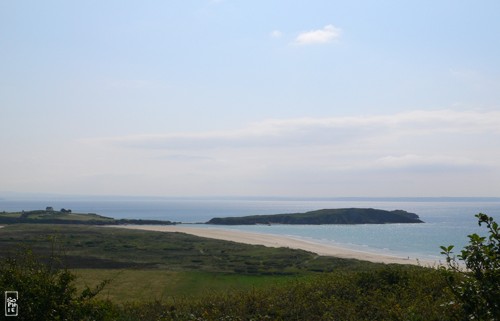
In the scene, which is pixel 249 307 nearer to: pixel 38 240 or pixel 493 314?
pixel 493 314

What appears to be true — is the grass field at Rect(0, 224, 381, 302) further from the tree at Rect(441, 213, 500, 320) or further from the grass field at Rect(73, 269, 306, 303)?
the tree at Rect(441, 213, 500, 320)

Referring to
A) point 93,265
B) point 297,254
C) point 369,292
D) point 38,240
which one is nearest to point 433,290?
point 369,292

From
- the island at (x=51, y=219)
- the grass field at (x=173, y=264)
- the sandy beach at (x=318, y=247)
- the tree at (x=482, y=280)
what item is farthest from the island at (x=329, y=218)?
the tree at (x=482, y=280)

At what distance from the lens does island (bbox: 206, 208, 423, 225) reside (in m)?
182

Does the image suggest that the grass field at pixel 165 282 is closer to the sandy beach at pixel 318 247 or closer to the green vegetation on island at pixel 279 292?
the green vegetation on island at pixel 279 292

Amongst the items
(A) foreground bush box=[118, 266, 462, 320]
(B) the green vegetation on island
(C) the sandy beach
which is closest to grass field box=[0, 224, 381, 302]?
(B) the green vegetation on island

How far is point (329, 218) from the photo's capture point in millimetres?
186000

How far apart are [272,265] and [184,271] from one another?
1267 centimetres

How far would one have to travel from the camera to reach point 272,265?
60.7m

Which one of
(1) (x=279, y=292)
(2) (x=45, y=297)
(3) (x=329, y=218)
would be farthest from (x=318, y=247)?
(3) (x=329, y=218)

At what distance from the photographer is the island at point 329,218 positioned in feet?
597

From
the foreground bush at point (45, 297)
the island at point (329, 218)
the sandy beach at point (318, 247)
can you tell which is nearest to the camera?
the foreground bush at point (45, 297)

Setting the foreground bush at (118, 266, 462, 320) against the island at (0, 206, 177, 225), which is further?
the island at (0, 206, 177, 225)

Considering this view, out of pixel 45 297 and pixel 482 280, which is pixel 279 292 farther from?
pixel 482 280
